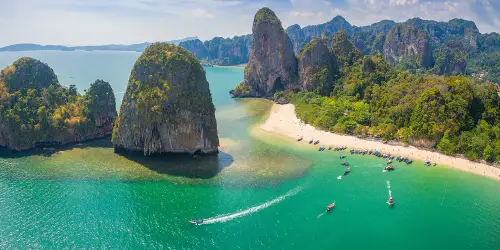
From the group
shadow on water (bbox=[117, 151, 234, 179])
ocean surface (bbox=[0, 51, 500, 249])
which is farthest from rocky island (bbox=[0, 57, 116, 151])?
shadow on water (bbox=[117, 151, 234, 179])

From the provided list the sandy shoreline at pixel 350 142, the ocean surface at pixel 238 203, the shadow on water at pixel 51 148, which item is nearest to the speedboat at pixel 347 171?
the ocean surface at pixel 238 203

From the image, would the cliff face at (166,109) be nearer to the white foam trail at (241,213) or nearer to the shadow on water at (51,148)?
the shadow on water at (51,148)

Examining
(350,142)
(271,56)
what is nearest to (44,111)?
(350,142)

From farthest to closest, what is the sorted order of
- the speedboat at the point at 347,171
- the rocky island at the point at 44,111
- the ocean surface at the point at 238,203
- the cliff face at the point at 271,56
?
the cliff face at the point at 271,56
the rocky island at the point at 44,111
the speedboat at the point at 347,171
the ocean surface at the point at 238,203

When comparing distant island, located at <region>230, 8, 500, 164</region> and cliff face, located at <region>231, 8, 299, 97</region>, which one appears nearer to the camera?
distant island, located at <region>230, 8, 500, 164</region>

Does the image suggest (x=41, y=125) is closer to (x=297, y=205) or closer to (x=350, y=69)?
(x=297, y=205)

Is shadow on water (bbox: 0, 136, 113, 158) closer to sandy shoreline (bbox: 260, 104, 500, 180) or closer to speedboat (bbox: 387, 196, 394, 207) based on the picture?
sandy shoreline (bbox: 260, 104, 500, 180)
